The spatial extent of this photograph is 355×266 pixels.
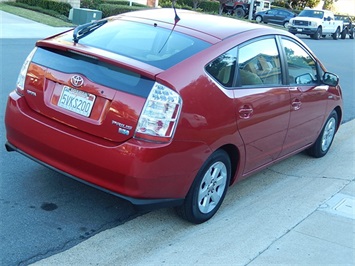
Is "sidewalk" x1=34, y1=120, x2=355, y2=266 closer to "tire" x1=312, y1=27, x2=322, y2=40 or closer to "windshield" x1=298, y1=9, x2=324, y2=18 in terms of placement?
"tire" x1=312, y1=27, x2=322, y2=40

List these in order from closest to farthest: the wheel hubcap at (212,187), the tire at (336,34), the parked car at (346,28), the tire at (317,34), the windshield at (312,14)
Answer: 1. the wheel hubcap at (212,187)
2. the tire at (317,34)
3. the windshield at (312,14)
4. the tire at (336,34)
5. the parked car at (346,28)

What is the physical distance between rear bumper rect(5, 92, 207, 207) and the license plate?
0.15 meters

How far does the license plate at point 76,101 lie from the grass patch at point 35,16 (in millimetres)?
16101

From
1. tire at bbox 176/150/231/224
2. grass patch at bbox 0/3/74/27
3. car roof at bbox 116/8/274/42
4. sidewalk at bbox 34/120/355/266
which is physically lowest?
grass patch at bbox 0/3/74/27

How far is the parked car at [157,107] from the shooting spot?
382cm

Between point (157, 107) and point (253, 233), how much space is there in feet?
4.63

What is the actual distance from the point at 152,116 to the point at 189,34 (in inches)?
44.2

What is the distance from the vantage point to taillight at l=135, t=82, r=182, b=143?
3777 millimetres

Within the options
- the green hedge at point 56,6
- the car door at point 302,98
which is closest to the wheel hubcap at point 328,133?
the car door at point 302,98

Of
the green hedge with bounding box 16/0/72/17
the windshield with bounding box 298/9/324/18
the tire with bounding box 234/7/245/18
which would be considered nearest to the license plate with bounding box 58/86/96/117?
the green hedge with bounding box 16/0/72/17

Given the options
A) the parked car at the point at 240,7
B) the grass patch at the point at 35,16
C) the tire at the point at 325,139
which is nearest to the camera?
the tire at the point at 325,139

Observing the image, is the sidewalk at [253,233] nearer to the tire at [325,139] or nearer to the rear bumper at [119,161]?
the rear bumper at [119,161]

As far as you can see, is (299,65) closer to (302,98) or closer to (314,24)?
(302,98)

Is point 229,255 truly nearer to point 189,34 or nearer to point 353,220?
point 353,220
